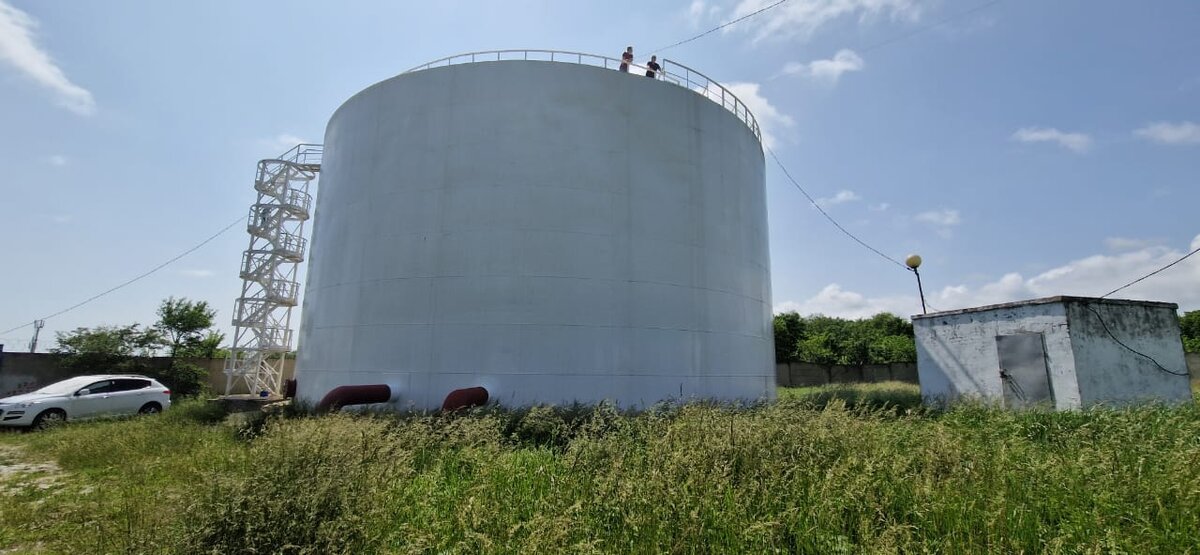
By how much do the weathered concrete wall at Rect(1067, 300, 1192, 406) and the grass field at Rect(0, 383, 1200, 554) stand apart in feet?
13.6

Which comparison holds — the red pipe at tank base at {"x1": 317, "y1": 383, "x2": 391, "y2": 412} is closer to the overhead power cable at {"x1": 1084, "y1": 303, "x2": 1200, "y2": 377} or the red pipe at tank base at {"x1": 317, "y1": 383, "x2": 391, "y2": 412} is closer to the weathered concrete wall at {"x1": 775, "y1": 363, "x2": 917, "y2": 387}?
the overhead power cable at {"x1": 1084, "y1": 303, "x2": 1200, "y2": 377}

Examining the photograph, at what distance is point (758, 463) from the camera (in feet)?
15.3

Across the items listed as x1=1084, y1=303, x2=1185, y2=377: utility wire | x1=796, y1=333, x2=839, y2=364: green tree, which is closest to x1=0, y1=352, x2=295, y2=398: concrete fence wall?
x1=1084, y1=303, x2=1185, y2=377: utility wire

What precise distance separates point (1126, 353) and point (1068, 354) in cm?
178

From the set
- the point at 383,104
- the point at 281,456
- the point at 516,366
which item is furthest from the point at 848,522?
the point at 383,104

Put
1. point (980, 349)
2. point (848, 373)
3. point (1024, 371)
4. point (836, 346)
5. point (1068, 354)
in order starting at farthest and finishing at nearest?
point (836, 346) → point (848, 373) → point (980, 349) → point (1024, 371) → point (1068, 354)

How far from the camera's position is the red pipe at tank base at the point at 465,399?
884 centimetres

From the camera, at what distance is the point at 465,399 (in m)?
8.93

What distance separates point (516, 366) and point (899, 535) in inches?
280

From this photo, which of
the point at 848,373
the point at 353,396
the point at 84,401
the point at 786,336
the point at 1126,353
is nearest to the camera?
the point at 353,396

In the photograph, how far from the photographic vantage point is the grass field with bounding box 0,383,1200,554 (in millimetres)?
3557

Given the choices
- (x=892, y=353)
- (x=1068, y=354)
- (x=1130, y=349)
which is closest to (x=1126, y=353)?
(x=1130, y=349)

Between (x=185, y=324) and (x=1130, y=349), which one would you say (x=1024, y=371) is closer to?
(x=1130, y=349)

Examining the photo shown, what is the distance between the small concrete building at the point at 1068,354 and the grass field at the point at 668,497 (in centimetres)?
399
